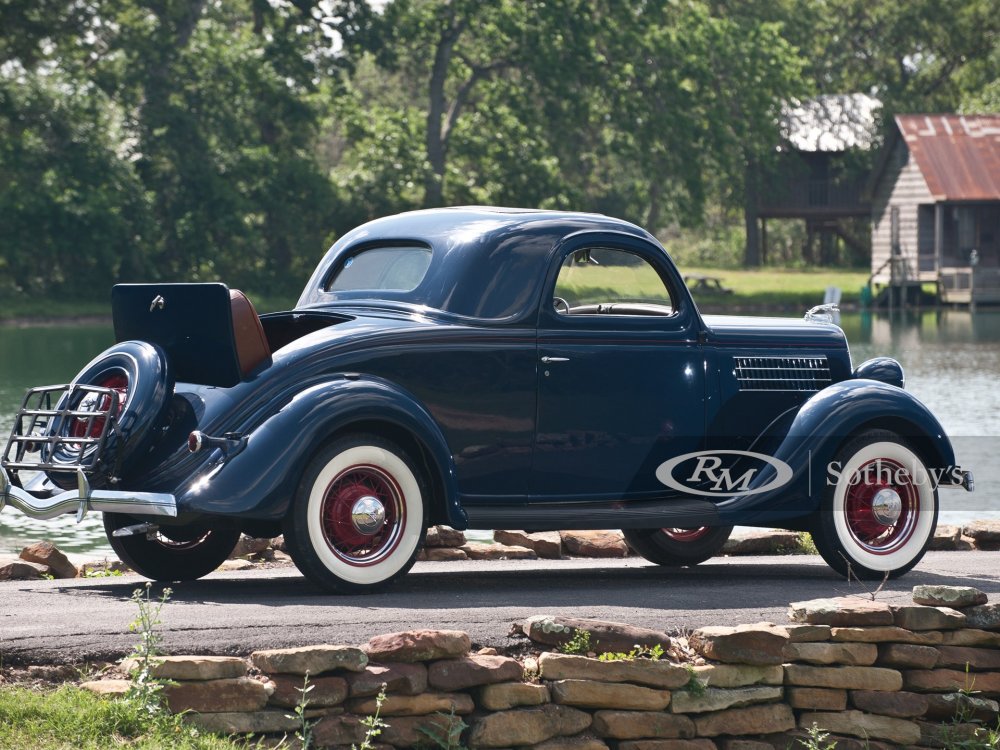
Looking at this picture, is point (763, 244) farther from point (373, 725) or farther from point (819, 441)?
point (373, 725)

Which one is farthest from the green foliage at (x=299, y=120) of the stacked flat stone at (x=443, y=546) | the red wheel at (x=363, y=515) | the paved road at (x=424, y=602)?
the red wheel at (x=363, y=515)

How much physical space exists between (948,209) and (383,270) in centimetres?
5595

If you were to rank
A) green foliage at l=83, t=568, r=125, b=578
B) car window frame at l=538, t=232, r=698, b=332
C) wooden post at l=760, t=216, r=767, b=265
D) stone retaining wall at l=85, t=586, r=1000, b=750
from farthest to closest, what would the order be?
wooden post at l=760, t=216, r=767, b=265, green foliage at l=83, t=568, r=125, b=578, car window frame at l=538, t=232, r=698, b=332, stone retaining wall at l=85, t=586, r=1000, b=750

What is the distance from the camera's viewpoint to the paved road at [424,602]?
6582mm

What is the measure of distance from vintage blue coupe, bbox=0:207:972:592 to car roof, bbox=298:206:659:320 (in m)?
0.01

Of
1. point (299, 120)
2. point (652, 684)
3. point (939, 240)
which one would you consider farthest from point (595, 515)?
point (939, 240)

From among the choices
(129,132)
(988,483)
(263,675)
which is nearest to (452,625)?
(263,675)

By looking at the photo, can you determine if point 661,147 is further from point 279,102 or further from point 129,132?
point 129,132

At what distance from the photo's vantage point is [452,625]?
705cm

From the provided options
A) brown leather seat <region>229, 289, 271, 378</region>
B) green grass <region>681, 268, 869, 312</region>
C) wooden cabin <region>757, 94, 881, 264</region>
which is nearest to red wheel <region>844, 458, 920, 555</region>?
brown leather seat <region>229, 289, 271, 378</region>

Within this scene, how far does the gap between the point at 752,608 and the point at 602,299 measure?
2.15 metres

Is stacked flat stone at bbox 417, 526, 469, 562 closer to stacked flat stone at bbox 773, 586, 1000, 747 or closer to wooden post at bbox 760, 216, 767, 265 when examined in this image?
stacked flat stone at bbox 773, 586, 1000, 747

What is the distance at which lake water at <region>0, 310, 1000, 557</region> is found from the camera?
1555cm

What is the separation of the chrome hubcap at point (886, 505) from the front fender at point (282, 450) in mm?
2970
